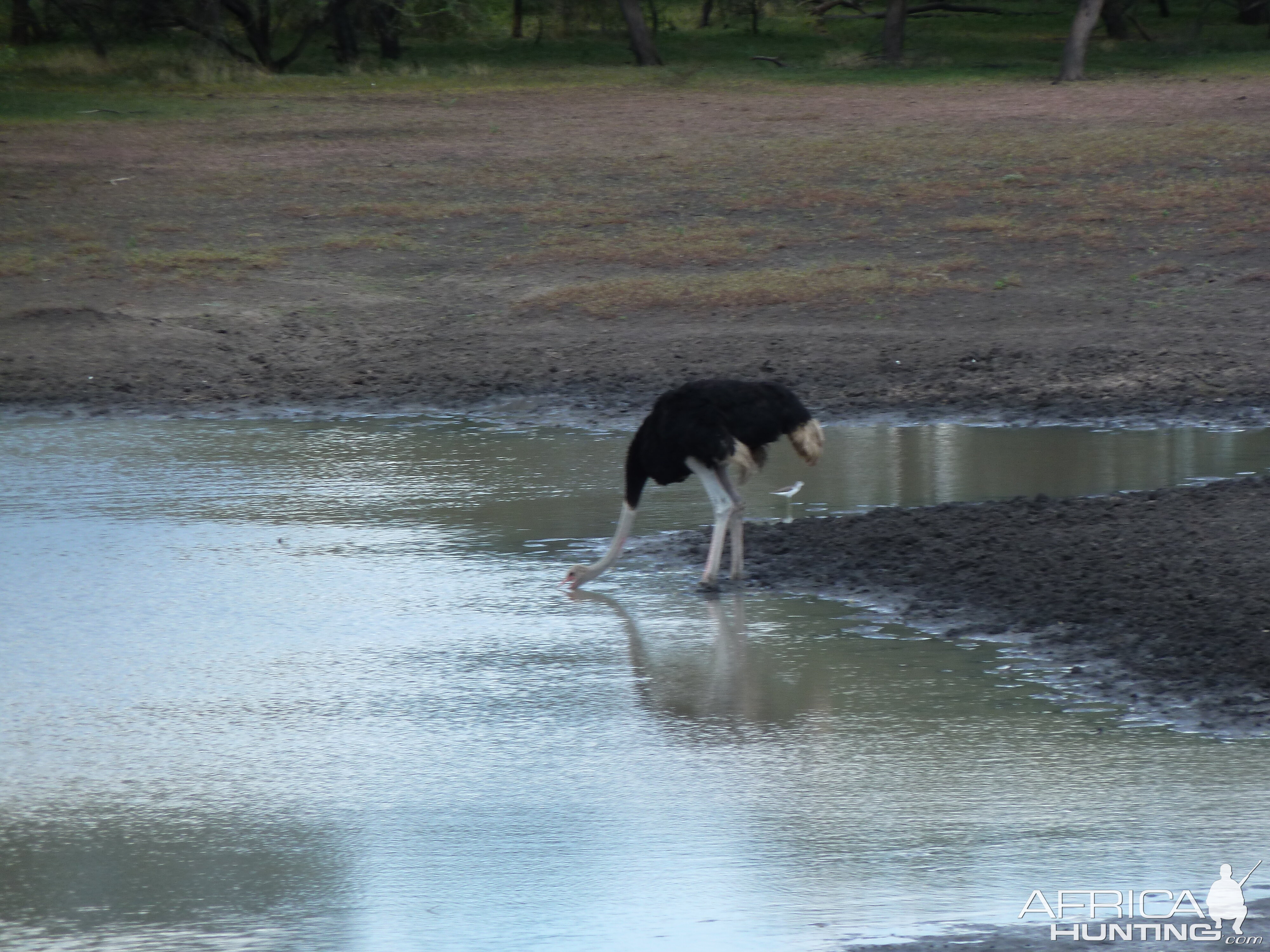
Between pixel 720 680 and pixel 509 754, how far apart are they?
1154 millimetres

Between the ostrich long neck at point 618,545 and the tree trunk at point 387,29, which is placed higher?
the tree trunk at point 387,29

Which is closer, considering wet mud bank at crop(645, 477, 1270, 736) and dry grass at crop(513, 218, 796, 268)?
wet mud bank at crop(645, 477, 1270, 736)

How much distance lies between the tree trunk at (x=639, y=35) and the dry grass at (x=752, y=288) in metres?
20.3

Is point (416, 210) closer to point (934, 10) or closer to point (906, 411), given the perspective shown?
point (906, 411)

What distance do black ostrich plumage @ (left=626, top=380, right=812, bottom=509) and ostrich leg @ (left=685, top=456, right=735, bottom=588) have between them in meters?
0.06

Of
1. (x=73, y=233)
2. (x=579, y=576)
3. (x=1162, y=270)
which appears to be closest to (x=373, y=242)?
(x=73, y=233)

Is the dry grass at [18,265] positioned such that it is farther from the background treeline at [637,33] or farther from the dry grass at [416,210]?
the background treeline at [637,33]

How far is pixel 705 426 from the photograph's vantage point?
7.79 m

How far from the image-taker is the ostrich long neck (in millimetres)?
7879

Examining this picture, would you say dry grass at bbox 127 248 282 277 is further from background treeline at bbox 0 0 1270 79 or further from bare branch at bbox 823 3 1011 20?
bare branch at bbox 823 3 1011 20

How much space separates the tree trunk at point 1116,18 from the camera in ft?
130

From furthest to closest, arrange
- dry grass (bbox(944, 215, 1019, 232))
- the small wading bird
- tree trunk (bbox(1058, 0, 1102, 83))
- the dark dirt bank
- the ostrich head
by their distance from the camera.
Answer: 1. tree trunk (bbox(1058, 0, 1102, 83))
2. dry grass (bbox(944, 215, 1019, 232))
3. the dark dirt bank
4. the small wading bird
5. the ostrich head

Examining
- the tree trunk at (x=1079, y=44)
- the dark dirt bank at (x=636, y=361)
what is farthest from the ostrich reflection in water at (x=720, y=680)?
the tree trunk at (x=1079, y=44)

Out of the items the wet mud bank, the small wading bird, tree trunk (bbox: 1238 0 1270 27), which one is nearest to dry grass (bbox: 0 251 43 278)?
the small wading bird
